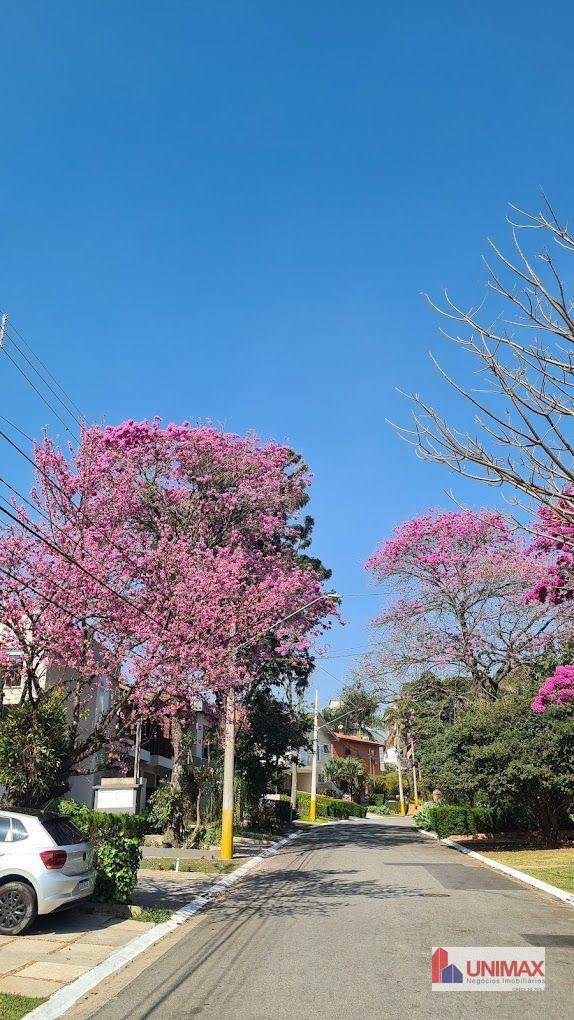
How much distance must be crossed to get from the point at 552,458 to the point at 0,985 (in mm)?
7414

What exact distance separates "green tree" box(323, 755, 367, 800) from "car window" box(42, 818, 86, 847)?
233 ft

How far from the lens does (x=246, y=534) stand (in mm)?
28094

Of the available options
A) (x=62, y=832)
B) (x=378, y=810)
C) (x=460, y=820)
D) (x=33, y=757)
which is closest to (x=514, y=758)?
(x=460, y=820)

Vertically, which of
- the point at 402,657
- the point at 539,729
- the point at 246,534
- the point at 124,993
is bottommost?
the point at 124,993

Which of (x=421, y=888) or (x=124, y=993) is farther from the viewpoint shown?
(x=421, y=888)

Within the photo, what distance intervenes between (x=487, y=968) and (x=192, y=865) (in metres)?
12.3

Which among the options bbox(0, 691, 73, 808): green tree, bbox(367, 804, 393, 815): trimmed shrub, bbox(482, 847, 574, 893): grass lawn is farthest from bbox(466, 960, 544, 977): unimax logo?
bbox(367, 804, 393, 815): trimmed shrub

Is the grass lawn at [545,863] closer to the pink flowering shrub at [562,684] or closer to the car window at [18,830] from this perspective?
the pink flowering shrub at [562,684]

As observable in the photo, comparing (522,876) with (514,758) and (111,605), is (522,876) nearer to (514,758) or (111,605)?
(514,758)

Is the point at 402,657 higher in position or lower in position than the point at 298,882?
higher

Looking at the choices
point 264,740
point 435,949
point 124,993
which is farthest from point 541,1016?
point 264,740

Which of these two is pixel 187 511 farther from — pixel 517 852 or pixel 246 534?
pixel 517 852

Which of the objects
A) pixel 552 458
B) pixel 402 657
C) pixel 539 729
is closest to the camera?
pixel 552 458

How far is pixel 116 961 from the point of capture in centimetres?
933
